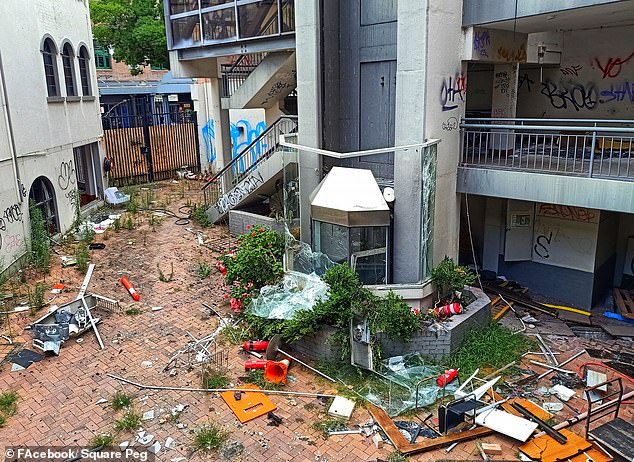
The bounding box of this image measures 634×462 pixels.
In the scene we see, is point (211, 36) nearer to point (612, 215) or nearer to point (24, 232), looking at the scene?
point (24, 232)

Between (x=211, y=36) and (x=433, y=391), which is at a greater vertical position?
(x=211, y=36)

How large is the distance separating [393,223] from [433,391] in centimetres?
269

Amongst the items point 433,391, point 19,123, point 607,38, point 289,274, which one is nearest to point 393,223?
point 289,274

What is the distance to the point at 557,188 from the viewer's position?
788 centimetres

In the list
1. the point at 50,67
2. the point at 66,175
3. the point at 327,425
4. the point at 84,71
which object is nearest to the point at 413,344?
the point at 327,425

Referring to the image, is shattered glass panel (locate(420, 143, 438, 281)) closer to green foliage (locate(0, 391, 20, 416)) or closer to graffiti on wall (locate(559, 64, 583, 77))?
graffiti on wall (locate(559, 64, 583, 77))

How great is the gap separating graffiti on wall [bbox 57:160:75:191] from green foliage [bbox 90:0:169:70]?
9.62 metres

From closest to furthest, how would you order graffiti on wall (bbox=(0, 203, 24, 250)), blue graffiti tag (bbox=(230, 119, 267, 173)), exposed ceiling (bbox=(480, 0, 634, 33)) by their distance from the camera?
exposed ceiling (bbox=(480, 0, 634, 33)) < graffiti on wall (bbox=(0, 203, 24, 250)) < blue graffiti tag (bbox=(230, 119, 267, 173))

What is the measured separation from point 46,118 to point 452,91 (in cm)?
1033

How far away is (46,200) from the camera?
42.9ft

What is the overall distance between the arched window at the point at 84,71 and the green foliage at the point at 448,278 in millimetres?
13132

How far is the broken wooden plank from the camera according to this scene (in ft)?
19.5

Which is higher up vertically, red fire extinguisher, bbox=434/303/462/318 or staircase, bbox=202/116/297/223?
staircase, bbox=202/116/297/223

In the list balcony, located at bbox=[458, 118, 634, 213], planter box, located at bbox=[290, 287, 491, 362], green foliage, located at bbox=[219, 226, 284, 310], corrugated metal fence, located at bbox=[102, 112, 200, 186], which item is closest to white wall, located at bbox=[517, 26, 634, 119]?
balcony, located at bbox=[458, 118, 634, 213]
